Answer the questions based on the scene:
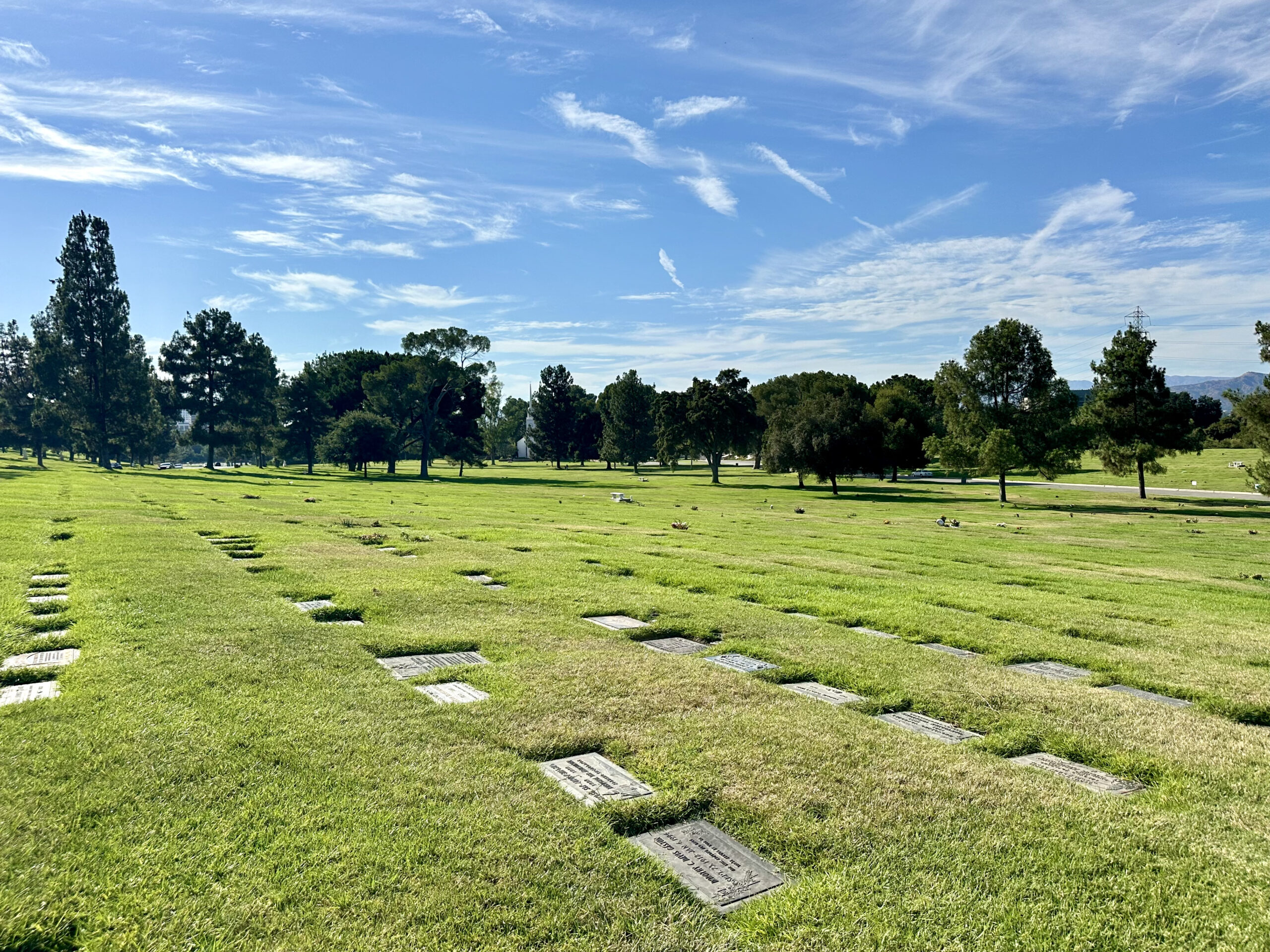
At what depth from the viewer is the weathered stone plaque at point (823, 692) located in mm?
5031

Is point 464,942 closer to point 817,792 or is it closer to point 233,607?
point 817,792

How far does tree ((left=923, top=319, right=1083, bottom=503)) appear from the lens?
38250 millimetres

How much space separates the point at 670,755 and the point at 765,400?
85891mm

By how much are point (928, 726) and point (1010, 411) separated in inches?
1589

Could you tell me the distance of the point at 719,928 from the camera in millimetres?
2506

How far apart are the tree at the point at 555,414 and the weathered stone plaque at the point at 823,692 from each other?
93804 millimetres

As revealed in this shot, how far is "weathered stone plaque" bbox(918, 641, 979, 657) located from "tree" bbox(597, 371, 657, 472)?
3064 inches

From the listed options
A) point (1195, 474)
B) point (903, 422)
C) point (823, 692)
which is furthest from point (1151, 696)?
point (1195, 474)

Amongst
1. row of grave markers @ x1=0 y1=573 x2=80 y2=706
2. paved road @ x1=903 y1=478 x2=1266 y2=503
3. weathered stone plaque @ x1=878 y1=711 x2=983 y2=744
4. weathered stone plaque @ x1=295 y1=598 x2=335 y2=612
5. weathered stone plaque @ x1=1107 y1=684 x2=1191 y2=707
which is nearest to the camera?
weathered stone plaque @ x1=878 y1=711 x2=983 y2=744

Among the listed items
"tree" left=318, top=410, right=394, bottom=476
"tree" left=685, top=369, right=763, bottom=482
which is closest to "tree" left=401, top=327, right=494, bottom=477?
"tree" left=318, top=410, right=394, bottom=476

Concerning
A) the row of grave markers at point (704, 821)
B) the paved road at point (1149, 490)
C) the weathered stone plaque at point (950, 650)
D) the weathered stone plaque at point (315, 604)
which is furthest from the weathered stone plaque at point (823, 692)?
the paved road at point (1149, 490)

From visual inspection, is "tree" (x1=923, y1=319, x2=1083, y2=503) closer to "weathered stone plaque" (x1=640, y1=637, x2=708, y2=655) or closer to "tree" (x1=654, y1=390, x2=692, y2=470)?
"tree" (x1=654, y1=390, x2=692, y2=470)

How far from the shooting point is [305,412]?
7456cm

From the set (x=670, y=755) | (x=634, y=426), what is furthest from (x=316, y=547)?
(x=634, y=426)
